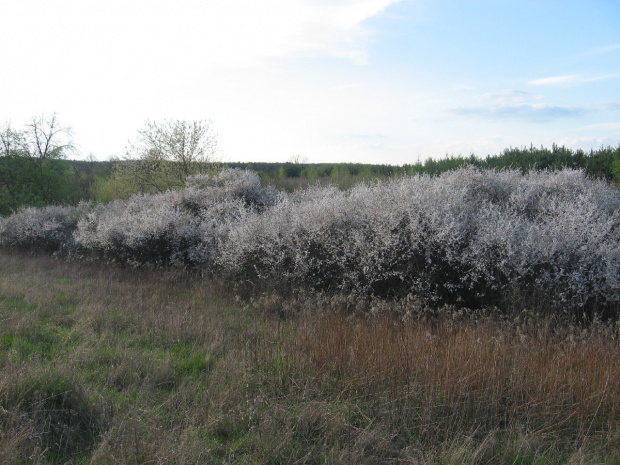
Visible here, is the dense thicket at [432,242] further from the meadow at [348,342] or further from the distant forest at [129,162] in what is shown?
the distant forest at [129,162]

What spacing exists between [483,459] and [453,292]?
4.04 m

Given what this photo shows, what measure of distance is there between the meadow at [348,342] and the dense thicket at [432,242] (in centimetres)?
5

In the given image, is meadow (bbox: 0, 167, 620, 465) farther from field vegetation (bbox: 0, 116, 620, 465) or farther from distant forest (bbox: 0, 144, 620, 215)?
distant forest (bbox: 0, 144, 620, 215)

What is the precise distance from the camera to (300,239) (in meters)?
8.63

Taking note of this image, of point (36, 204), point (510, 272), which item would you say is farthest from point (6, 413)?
point (36, 204)

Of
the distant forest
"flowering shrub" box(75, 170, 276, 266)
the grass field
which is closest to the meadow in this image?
the grass field

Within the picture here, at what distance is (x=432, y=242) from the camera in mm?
7098

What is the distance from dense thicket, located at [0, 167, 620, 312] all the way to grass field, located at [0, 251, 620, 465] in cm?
125

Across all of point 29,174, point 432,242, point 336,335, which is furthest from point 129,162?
point 336,335

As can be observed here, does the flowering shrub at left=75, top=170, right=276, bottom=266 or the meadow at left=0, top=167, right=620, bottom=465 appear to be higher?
the flowering shrub at left=75, top=170, right=276, bottom=266

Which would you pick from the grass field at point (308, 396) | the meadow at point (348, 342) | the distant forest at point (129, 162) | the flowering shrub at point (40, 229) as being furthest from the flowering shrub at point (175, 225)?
the grass field at point (308, 396)

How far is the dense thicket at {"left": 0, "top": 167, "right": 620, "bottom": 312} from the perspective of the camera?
20.7 feet

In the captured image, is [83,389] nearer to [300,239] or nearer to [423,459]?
[423,459]

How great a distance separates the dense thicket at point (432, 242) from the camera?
20.7 feet
